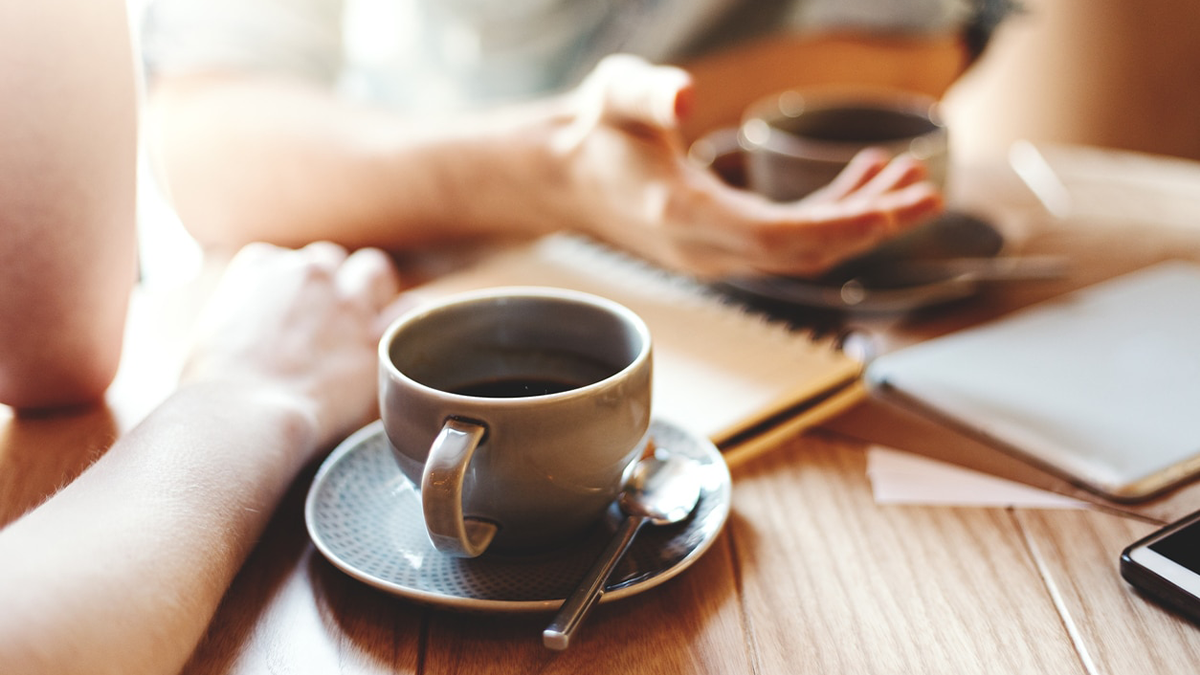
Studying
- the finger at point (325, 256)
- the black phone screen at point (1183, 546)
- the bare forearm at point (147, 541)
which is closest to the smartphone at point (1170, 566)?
the black phone screen at point (1183, 546)

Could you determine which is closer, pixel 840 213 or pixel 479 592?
pixel 479 592

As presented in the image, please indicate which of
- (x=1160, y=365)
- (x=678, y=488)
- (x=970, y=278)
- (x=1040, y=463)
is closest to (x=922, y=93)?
(x=970, y=278)

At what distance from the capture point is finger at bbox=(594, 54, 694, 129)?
2.06 ft

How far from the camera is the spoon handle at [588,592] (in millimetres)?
327

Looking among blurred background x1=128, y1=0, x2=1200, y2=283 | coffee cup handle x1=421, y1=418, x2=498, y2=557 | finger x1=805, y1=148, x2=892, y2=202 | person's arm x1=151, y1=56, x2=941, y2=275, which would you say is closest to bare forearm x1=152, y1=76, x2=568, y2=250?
person's arm x1=151, y1=56, x2=941, y2=275

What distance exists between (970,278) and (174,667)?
580mm

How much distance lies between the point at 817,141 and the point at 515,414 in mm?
544

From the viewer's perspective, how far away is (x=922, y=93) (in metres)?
1.11

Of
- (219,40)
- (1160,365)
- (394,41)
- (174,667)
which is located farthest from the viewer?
(394,41)

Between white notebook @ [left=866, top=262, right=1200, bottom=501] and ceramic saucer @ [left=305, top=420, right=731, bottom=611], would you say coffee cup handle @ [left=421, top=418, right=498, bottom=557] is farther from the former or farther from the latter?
white notebook @ [left=866, top=262, right=1200, bottom=501]

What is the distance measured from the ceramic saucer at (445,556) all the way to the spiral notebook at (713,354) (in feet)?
0.22

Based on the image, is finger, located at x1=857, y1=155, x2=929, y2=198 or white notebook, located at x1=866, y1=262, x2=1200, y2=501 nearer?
white notebook, located at x1=866, y1=262, x2=1200, y2=501

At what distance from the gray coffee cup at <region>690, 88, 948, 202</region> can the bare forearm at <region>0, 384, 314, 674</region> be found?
1.41ft

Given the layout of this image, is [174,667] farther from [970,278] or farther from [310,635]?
[970,278]
